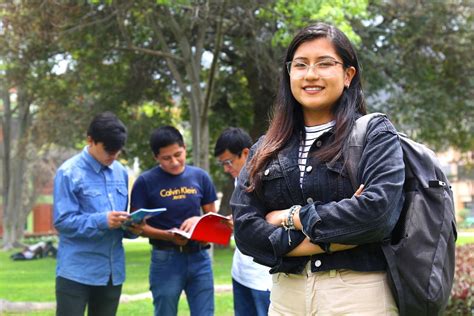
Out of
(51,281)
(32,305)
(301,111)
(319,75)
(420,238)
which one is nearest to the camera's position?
(420,238)

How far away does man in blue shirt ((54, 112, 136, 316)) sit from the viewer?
5074 millimetres

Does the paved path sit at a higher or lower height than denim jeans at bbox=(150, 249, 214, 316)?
lower

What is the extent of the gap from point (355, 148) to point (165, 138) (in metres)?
3.00

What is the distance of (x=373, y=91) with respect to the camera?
1742 centimetres

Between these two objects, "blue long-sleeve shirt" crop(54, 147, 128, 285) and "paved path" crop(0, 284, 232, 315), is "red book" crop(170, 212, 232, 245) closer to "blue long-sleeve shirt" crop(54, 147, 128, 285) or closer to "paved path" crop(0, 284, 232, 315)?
"blue long-sleeve shirt" crop(54, 147, 128, 285)

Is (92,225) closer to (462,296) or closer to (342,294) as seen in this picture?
(342,294)

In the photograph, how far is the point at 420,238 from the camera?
2.67 m

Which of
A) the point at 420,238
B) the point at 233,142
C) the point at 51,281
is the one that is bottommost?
the point at 51,281

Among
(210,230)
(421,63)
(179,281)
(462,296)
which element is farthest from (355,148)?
(421,63)

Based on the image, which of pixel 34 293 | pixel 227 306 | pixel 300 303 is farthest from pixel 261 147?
pixel 34 293

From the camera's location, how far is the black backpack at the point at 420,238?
2645 mm

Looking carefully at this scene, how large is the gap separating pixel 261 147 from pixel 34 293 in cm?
1120

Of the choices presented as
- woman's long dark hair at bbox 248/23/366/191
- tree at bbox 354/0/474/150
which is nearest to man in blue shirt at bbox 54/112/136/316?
woman's long dark hair at bbox 248/23/366/191

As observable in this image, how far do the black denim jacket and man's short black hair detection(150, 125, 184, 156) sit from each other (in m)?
2.63
